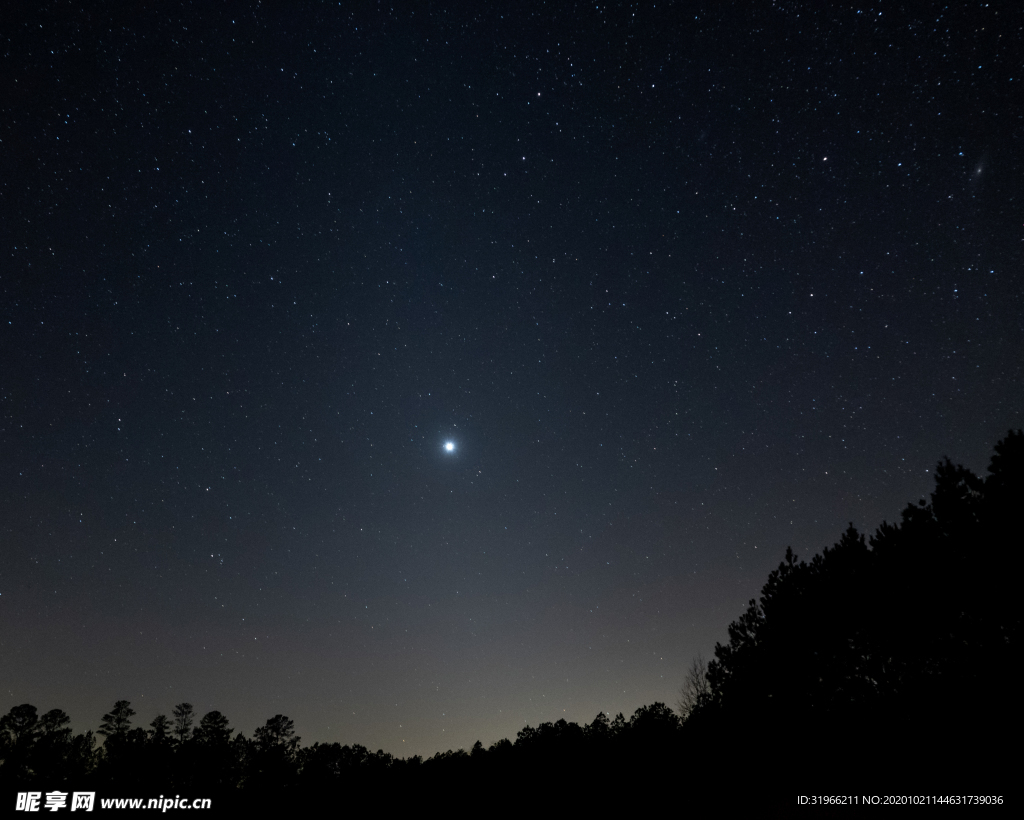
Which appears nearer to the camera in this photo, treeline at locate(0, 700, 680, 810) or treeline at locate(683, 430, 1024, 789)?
treeline at locate(683, 430, 1024, 789)

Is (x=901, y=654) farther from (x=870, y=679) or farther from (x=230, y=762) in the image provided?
(x=230, y=762)

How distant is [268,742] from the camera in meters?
62.0

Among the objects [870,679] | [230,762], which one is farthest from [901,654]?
[230,762]

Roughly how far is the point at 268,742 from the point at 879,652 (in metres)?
66.9

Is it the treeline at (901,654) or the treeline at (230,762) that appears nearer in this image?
the treeline at (901,654)

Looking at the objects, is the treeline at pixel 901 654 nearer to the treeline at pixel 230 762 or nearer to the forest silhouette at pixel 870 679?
the forest silhouette at pixel 870 679

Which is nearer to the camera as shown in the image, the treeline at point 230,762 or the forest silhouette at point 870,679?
the forest silhouette at point 870,679

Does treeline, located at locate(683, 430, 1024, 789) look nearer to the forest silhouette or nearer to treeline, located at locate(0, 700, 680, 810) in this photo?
the forest silhouette

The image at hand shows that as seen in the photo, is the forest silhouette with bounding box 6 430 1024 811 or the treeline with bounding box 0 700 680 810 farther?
the treeline with bounding box 0 700 680 810

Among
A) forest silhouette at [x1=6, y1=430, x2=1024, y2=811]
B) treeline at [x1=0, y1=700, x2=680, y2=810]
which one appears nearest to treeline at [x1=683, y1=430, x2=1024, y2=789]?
forest silhouette at [x1=6, y1=430, x2=1024, y2=811]

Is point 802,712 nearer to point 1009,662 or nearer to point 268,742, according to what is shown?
point 1009,662

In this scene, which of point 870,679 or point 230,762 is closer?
point 870,679

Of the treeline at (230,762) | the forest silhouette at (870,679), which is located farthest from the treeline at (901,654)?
the treeline at (230,762)

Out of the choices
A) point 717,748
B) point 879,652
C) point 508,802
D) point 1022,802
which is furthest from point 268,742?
point 1022,802
